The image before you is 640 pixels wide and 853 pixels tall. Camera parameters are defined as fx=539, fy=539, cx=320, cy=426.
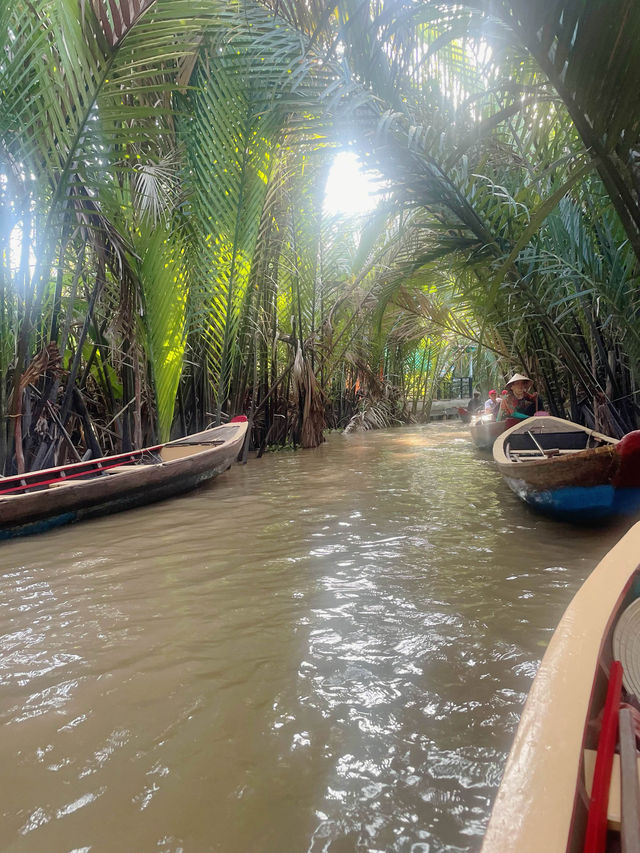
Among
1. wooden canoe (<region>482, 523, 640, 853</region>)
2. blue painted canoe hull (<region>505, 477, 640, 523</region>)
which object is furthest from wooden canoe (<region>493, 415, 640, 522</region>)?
wooden canoe (<region>482, 523, 640, 853</region>)

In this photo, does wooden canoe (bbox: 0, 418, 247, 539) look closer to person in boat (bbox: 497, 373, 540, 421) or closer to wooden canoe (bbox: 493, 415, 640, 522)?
wooden canoe (bbox: 493, 415, 640, 522)

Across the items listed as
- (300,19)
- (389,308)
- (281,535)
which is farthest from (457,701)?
(389,308)

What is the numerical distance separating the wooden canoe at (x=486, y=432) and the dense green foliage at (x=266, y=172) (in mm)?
792

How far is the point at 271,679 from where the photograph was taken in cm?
175

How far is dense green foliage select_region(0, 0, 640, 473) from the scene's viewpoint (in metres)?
2.18

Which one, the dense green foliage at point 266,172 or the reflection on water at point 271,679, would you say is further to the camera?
the dense green foliage at point 266,172

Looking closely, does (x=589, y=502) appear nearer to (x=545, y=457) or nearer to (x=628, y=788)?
(x=545, y=457)

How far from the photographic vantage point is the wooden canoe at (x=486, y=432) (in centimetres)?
742

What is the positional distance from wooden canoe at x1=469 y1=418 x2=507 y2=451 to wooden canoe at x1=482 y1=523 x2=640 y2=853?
21.6 ft

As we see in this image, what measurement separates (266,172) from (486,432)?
4.50m

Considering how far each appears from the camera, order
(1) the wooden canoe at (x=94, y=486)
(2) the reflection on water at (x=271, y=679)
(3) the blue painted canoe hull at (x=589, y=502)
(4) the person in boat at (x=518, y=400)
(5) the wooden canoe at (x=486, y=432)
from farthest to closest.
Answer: (5) the wooden canoe at (x=486, y=432)
(4) the person in boat at (x=518, y=400)
(1) the wooden canoe at (x=94, y=486)
(3) the blue painted canoe hull at (x=589, y=502)
(2) the reflection on water at (x=271, y=679)

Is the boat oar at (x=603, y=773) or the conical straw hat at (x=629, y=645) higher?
the boat oar at (x=603, y=773)

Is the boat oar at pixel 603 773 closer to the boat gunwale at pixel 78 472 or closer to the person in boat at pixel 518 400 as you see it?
the boat gunwale at pixel 78 472

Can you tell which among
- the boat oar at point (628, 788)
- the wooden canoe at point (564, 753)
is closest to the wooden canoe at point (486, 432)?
the wooden canoe at point (564, 753)
